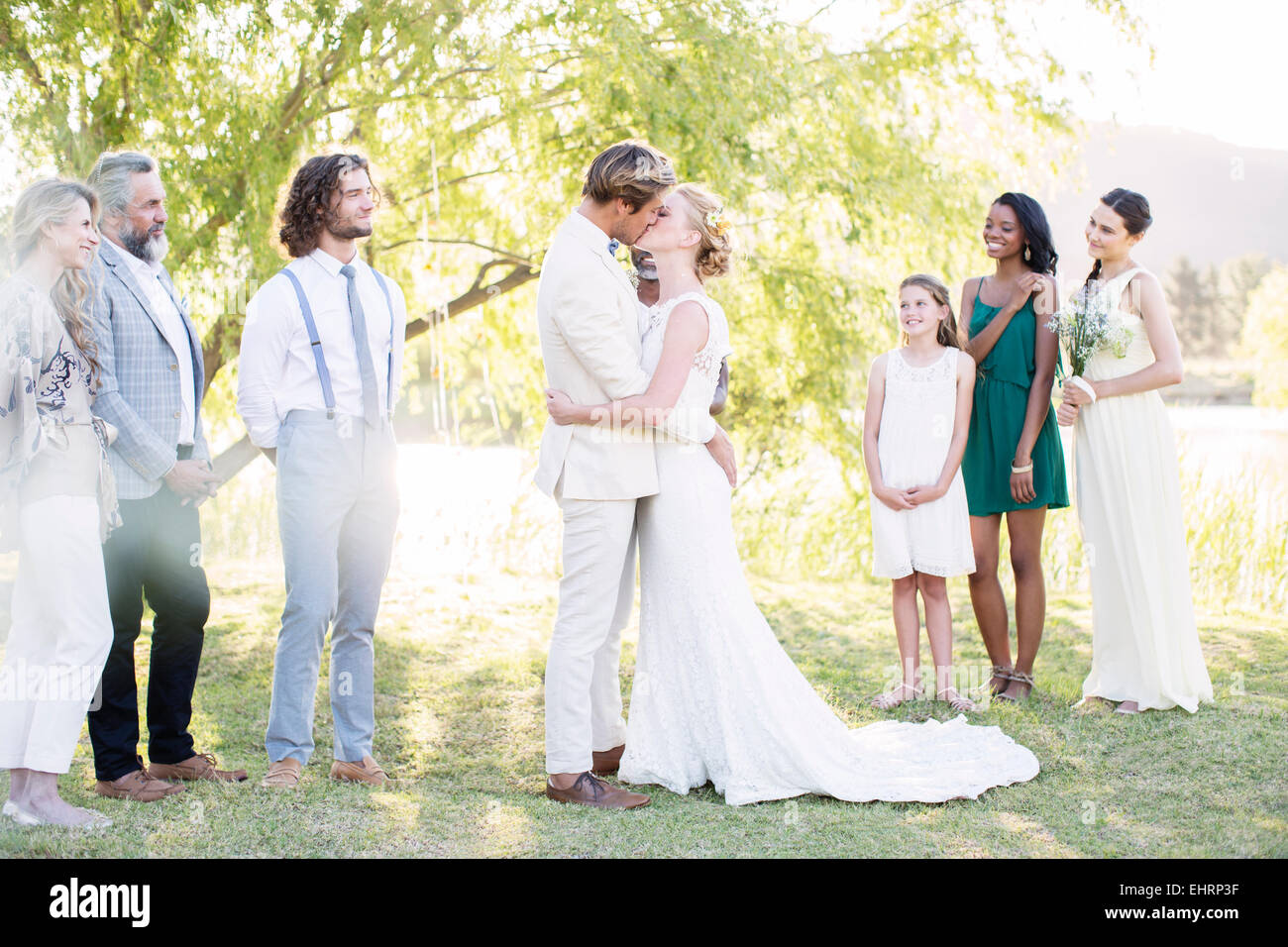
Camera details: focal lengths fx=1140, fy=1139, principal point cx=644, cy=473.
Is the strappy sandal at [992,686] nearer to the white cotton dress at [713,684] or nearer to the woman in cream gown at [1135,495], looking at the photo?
the woman in cream gown at [1135,495]

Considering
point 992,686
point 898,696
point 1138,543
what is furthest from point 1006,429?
point 898,696

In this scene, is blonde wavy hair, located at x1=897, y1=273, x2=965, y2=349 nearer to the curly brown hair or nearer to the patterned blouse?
the curly brown hair

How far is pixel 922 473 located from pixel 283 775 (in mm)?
2892

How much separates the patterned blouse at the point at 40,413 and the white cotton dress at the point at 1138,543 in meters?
3.90

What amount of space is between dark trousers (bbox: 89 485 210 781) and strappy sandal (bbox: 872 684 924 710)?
2.86 m

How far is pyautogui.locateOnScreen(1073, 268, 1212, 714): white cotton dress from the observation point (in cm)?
484

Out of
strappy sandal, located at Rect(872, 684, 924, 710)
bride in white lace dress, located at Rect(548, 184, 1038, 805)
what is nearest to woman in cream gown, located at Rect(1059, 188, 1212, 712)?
strappy sandal, located at Rect(872, 684, 924, 710)

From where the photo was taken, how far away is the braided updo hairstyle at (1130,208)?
4.86 metres

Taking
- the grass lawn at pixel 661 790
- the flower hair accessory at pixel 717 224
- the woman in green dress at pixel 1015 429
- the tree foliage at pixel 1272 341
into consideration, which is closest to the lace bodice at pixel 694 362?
the flower hair accessory at pixel 717 224

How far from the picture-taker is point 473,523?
413 inches

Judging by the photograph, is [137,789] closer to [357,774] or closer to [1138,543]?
[357,774]

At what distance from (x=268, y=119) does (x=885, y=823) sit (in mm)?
4702

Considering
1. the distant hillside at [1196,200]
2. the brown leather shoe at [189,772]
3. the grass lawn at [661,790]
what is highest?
the distant hillside at [1196,200]

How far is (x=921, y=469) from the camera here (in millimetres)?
5012
